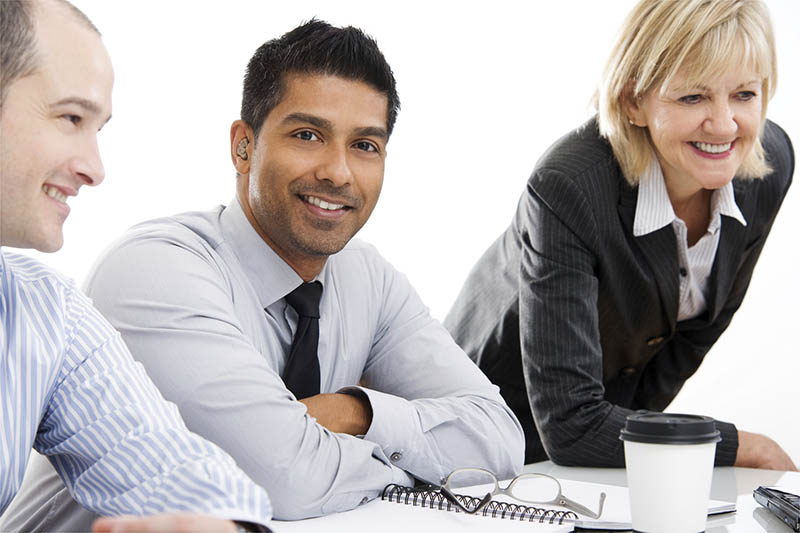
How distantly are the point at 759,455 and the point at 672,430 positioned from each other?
2.74 ft

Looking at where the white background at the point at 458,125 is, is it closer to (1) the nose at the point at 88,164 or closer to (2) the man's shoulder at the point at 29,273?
(2) the man's shoulder at the point at 29,273

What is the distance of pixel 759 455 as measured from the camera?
1.77m

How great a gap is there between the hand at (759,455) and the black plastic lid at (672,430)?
76cm

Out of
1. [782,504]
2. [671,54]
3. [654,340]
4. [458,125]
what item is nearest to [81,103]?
[782,504]

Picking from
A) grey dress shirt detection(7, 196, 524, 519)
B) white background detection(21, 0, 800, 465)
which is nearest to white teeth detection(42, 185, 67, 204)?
grey dress shirt detection(7, 196, 524, 519)

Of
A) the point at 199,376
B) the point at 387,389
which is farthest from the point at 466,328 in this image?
the point at 199,376

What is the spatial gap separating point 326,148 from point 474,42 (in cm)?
273

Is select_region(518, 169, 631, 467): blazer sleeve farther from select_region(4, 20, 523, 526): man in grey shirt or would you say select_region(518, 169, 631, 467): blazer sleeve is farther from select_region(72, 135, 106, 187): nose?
select_region(72, 135, 106, 187): nose

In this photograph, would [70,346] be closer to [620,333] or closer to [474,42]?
[620,333]

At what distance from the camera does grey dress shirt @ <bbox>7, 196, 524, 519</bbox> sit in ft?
4.34

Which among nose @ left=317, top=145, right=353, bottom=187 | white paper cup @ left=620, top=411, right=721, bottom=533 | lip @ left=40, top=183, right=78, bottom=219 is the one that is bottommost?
white paper cup @ left=620, top=411, right=721, bottom=533

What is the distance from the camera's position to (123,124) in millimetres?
3654

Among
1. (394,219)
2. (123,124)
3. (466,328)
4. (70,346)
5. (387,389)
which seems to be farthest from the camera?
(394,219)

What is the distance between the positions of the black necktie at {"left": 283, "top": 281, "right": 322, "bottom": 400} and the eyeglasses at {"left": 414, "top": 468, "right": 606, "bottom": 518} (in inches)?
13.0
